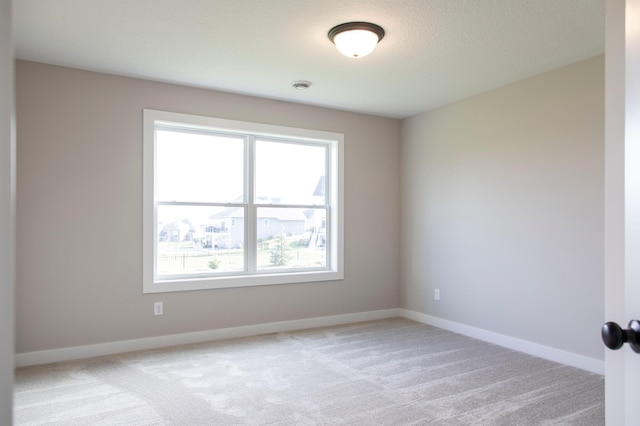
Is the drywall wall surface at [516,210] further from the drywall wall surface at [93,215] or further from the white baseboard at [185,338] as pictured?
the drywall wall surface at [93,215]

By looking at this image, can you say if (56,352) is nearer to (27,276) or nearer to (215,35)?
(27,276)

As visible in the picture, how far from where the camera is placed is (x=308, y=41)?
10.3ft

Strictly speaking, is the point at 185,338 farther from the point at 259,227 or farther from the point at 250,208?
the point at 250,208

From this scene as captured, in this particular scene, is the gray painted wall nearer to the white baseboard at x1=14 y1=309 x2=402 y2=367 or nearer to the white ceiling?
the white ceiling

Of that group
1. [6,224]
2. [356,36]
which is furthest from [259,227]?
[6,224]

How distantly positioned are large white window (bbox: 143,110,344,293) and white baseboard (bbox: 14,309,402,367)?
461mm

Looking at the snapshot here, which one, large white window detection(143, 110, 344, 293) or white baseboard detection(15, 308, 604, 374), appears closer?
white baseboard detection(15, 308, 604, 374)

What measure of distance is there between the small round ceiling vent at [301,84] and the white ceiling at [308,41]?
0.22 feet

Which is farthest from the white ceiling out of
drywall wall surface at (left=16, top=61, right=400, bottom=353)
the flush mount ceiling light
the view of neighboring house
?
the view of neighboring house

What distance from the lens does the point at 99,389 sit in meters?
3.02

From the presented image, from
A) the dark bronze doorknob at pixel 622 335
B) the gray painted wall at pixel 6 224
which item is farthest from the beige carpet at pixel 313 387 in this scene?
the dark bronze doorknob at pixel 622 335

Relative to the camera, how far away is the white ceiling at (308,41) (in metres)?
2.67

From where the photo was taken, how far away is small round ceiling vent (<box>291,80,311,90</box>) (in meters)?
4.07

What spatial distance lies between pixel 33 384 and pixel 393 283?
12.7 feet
